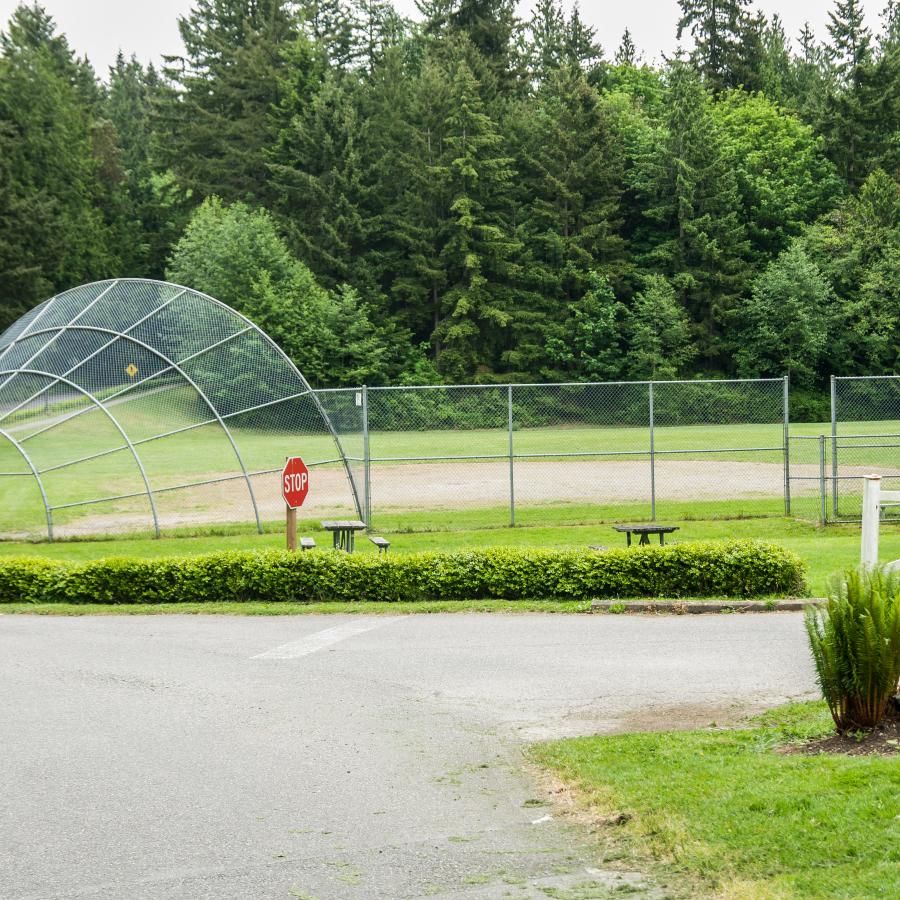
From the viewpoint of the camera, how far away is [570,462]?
1347 inches

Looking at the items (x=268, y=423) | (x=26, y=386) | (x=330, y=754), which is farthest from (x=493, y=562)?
(x=26, y=386)

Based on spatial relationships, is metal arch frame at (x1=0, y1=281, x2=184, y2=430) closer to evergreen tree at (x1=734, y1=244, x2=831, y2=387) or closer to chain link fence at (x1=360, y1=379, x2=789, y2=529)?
chain link fence at (x1=360, y1=379, x2=789, y2=529)

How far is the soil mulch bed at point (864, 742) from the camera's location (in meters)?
6.31

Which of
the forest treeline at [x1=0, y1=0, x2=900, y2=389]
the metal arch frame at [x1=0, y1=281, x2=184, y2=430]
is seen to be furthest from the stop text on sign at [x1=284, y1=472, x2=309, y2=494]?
the forest treeline at [x1=0, y1=0, x2=900, y2=389]

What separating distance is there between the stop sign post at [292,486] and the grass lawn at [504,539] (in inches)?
105

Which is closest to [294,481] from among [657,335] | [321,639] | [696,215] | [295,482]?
[295,482]

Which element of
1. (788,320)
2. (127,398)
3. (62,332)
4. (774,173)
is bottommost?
(127,398)

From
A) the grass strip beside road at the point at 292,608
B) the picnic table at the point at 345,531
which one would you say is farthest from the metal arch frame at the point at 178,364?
the grass strip beside road at the point at 292,608

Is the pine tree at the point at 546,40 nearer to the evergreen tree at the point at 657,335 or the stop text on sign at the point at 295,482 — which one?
the evergreen tree at the point at 657,335

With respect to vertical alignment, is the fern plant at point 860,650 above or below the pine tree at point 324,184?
Result: below

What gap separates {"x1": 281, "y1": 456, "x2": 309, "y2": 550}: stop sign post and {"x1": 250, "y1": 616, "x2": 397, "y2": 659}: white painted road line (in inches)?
99.9

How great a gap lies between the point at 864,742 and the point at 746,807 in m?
1.28

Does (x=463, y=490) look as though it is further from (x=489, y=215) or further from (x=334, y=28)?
(x=334, y=28)

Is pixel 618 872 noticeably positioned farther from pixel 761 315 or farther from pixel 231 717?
pixel 761 315
